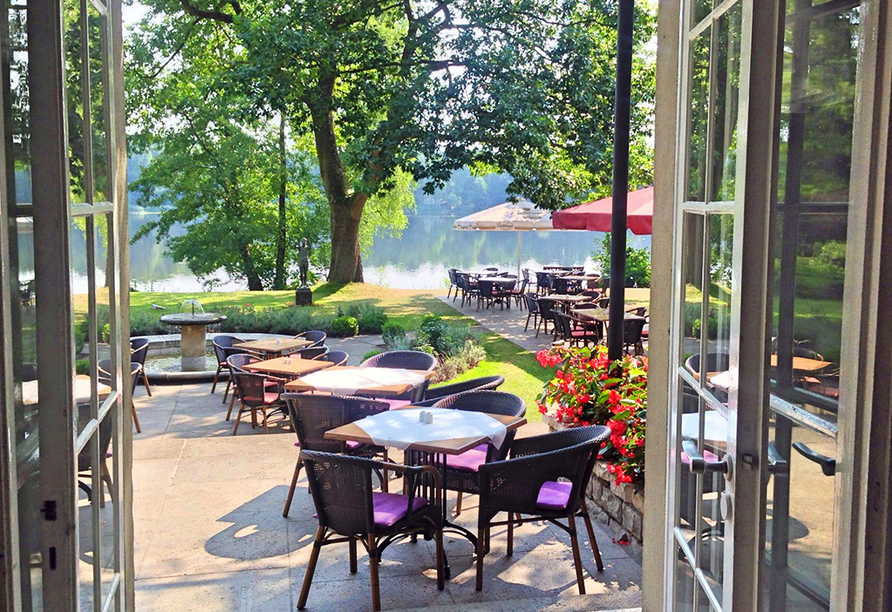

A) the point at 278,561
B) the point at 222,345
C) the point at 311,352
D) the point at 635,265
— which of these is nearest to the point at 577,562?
the point at 278,561

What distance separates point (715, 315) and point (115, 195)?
1566 mm

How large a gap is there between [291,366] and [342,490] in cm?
392

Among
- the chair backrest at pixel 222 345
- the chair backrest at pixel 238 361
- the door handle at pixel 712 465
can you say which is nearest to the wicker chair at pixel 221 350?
the chair backrest at pixel 222 345

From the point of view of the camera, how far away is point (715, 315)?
2.12 m

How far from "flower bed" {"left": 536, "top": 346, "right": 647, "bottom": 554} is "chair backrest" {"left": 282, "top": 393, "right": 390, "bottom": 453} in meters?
1.34

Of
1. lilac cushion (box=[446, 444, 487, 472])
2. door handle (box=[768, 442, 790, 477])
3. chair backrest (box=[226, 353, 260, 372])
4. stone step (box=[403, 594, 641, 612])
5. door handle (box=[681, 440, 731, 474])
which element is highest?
door handle (box=[768, 442, 790, 477])

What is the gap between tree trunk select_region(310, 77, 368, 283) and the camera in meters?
19.3

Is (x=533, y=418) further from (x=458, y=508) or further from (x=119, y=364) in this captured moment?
(x=119, y=364)

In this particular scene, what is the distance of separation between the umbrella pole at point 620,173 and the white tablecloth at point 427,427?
132cm

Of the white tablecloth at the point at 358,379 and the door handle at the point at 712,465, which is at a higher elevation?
the door handle at the point at 712,465

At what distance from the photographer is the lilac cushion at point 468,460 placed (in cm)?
460

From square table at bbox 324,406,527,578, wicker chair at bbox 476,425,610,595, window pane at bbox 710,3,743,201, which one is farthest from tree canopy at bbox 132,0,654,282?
window pane at bbox 710,3,743,201

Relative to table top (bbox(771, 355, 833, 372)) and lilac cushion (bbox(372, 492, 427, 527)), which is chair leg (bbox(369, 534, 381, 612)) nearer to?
lilac cushion (bbox(372, 492, 427, 527))

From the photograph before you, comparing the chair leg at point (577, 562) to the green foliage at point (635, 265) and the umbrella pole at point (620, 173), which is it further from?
the green foliage at point (635, 265)
